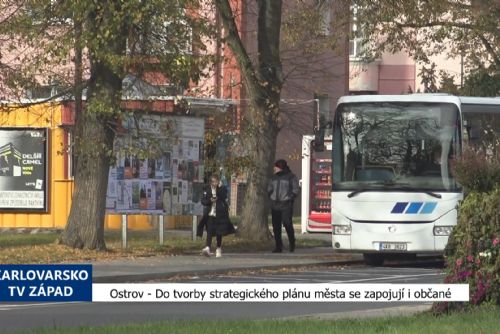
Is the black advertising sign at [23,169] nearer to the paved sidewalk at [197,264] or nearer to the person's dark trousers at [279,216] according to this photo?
the paved sidewalk at [197,264]

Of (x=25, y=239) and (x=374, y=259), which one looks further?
(x=25, y=239)

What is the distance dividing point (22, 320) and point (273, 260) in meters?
11.2

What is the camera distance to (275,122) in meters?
29.4

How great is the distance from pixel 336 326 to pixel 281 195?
1526 cm

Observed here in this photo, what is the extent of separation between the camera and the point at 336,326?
42.7ft

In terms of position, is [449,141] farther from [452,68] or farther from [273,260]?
[452,68]

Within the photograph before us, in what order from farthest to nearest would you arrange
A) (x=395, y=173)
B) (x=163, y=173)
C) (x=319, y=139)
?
(x=163, y=173)
(x=319, y=139)
(x=395, y=173)

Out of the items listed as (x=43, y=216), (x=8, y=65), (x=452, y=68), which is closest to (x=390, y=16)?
(x=8, y=65)

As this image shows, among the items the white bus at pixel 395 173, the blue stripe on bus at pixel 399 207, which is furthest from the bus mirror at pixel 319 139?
the blue stripe on bus at pixel 399 207

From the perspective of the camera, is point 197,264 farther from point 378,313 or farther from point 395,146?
point 378,313

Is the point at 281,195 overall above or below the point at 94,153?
below

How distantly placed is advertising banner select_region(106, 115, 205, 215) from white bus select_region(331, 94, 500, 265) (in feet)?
11.5

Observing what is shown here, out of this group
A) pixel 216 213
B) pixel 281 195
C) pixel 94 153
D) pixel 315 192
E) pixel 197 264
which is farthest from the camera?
pixel 315 192
